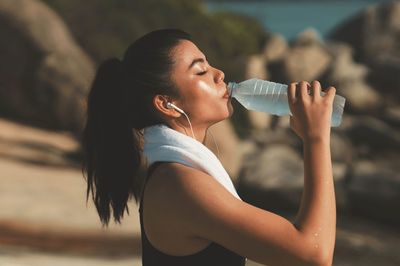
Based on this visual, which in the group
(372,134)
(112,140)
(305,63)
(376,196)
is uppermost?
(305,63)

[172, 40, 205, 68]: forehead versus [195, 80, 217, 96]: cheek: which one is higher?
[172, 40, 205, 68]: forehead

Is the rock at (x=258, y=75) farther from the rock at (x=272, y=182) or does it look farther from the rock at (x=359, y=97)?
the rock at (x=272, y=182)

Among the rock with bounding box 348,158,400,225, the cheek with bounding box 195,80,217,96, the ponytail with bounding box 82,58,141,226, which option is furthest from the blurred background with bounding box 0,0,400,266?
the cheek with bounding box 195,80,217,96

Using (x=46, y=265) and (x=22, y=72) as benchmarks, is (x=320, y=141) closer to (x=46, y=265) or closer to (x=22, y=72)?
(x=46, y=265)

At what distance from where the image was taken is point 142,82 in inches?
106

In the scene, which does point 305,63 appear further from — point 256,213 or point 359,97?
point 256,213

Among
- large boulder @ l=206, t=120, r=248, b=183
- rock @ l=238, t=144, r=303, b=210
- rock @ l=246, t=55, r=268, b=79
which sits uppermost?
rock @ l=246, t=55, r=268, b=79

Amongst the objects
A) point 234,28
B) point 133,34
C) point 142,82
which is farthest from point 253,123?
point 142,82

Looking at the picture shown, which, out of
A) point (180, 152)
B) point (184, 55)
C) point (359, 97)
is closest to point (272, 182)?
point (359, 97)

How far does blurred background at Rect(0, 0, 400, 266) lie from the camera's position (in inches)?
389

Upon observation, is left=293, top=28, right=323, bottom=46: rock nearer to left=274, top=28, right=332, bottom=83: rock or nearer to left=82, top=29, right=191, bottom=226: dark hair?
left=274, top=28, right=332, bottom=83: rock

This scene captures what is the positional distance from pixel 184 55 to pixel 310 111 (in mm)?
463

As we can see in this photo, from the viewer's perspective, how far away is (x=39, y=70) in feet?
49.5

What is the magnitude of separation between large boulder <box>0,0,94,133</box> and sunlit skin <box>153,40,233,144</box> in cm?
1217
